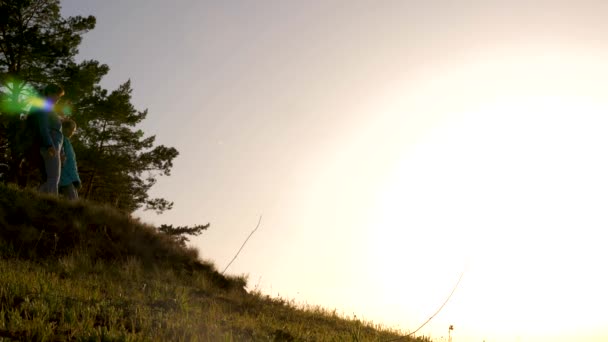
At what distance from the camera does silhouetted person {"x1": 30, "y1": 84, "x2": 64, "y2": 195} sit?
10.2 meters

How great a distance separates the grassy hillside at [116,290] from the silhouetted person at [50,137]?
372mm

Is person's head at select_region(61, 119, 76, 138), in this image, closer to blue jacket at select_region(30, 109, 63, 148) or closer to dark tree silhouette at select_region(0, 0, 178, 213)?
blue jacket at select_region(30, 109, 63, 148)

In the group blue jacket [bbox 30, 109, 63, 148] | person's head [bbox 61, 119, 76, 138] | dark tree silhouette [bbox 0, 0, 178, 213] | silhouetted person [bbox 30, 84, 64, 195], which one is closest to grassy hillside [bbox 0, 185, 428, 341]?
silhouetted person [bbox 30, 84, 64, 195]

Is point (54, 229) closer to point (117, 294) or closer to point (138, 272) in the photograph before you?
point (138, 272)

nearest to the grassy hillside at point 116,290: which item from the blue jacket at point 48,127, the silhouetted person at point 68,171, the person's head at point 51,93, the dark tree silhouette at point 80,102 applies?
the silhouetted person at point 68,171

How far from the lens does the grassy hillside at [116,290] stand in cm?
476

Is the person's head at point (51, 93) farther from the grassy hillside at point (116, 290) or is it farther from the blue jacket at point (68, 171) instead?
the grassy hillside at point (116, 290)

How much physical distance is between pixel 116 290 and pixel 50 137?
4.62 m

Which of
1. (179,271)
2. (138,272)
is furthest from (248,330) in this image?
(179,271)

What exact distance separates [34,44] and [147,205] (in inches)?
332

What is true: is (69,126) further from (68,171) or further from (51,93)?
(51,93)

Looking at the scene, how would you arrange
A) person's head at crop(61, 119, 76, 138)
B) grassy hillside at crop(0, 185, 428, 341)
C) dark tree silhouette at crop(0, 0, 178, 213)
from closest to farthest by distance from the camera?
grassy hillside at crop(0, 185, 428, 341), person's head at crop(61, 119, 76, 138), dark tree silhouette at crop(0, 0, 178, 213)

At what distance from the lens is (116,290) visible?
274 inches

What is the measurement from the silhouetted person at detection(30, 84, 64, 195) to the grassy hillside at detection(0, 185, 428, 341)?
0.37 m
